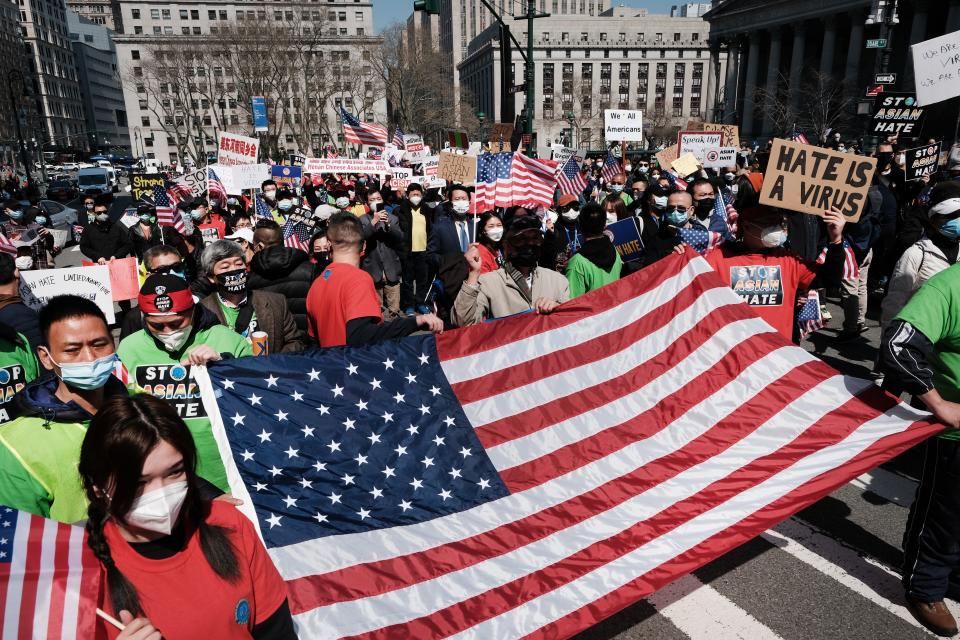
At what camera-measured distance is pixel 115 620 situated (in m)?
1.67

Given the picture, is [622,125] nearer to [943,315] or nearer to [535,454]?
[943,315]

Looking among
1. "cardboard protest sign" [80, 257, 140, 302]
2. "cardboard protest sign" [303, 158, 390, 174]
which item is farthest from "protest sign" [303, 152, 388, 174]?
"cardboard protest sign" [80, 257, 140, 302]

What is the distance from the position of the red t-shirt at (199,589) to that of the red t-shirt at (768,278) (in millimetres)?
3831

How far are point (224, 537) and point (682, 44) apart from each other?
134 metres

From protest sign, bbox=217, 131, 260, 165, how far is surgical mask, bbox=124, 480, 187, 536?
13.6 meters

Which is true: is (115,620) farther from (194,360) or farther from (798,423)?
(798,423)

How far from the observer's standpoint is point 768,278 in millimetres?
4793

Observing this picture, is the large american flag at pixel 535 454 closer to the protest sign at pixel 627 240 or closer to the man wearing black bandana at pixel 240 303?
the man wearing black bandana at pixel 240 303

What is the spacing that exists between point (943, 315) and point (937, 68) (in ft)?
22.3

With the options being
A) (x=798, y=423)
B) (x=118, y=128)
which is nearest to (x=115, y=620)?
(x=798, y=423)

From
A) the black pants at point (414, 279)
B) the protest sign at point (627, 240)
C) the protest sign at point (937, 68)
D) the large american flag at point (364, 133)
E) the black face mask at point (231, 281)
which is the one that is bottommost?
the black pants at point (414, 279)

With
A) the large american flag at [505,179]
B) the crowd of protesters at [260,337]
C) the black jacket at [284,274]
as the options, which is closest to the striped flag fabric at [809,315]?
the crowd of protesters at [260,337]

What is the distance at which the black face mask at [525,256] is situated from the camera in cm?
479

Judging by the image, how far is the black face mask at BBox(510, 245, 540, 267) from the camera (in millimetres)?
4789
